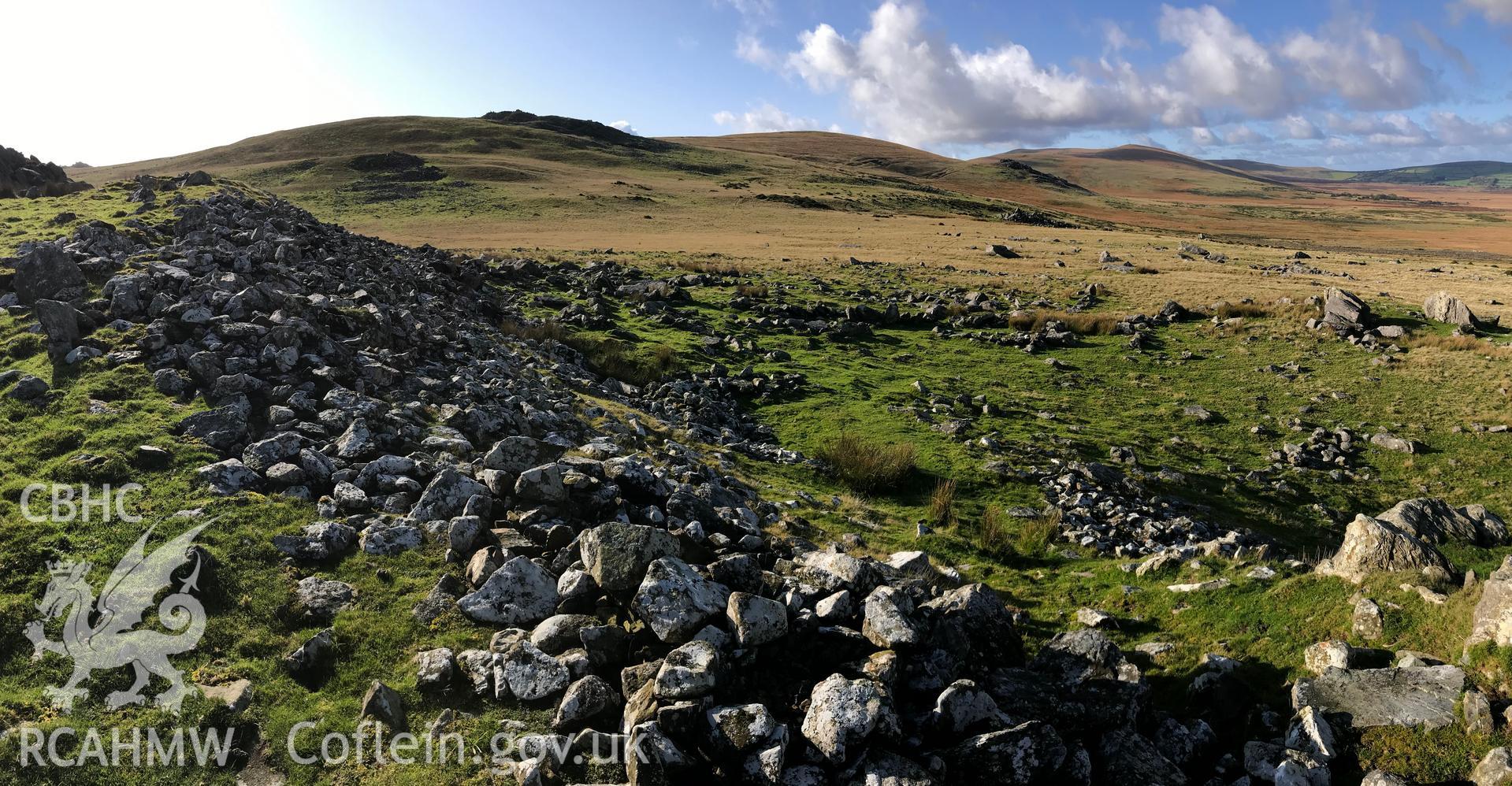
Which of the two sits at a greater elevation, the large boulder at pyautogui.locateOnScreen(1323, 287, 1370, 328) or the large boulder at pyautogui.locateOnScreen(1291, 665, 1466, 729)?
the large boulder at pyautogui.locateOnScreen(1323, 287, 1370, 328)

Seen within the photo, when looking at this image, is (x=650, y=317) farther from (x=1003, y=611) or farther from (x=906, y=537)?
(x=1003, y=611)

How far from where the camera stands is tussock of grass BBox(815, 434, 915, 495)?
59.7 feet

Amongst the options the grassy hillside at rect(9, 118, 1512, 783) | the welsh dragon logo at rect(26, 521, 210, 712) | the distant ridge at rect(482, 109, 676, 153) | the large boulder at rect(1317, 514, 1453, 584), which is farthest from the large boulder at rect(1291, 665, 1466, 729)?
the distant ridge at rect(482, 109, 676, 153)

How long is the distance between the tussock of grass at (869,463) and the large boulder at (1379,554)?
9.12 metres

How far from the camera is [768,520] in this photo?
14828 mm

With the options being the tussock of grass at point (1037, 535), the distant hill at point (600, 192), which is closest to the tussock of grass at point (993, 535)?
the tussock of grass at point (1037, 535)

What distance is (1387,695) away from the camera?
7.83m

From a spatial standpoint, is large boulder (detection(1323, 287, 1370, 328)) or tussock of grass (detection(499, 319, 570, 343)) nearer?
tussock of grass (detection(499, 319, 570, 343))

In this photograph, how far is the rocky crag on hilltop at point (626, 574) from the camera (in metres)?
7.44

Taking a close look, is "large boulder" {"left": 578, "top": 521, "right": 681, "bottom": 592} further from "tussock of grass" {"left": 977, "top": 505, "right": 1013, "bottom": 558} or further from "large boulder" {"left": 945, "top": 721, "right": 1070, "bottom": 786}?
"tussock of grass" {"left": 977, "top": 505, "right": 1013, "bottom": 558}

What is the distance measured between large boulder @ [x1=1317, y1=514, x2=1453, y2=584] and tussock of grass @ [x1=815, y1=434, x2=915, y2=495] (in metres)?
9.12

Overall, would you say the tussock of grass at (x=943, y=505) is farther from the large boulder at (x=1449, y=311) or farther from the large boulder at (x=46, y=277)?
the large boulder at (x=1449, y=311)

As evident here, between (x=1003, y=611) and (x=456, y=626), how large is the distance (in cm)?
774

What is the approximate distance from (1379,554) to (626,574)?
1103cm
